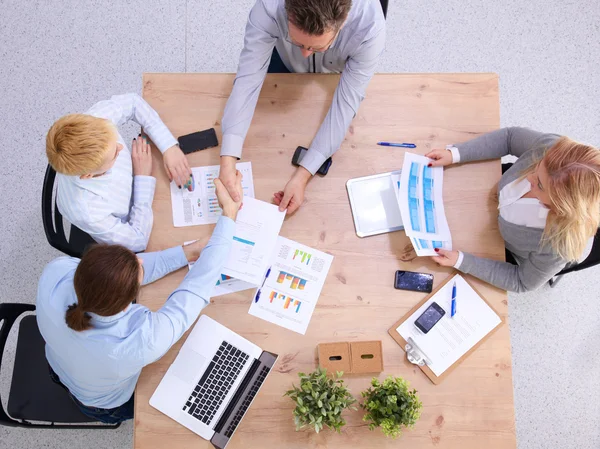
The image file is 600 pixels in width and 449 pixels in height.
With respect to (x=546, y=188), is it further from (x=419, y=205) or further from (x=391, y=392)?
(x=391, y=392)

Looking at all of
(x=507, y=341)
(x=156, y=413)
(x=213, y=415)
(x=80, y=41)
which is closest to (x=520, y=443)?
(x=507, y=341)

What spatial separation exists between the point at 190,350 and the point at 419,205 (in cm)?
86

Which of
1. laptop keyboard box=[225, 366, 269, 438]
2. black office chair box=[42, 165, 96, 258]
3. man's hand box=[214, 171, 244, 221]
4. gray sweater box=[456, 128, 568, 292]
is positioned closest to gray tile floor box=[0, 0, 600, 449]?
black office chair box=[42, 165, 96, 258]

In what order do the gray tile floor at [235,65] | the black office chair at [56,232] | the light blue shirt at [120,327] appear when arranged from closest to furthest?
1. the light blue shirt at [120,327]
2. the black office chair at [56,232]
3. the gray tile floor at [235,65]

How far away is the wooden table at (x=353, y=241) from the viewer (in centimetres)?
137

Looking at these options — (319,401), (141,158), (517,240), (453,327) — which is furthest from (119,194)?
(517,240)

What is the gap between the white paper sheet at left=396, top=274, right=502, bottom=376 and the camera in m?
1.42

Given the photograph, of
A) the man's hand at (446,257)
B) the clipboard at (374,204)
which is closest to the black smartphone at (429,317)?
the man's hand at (446,257)

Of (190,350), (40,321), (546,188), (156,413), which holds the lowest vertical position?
(156,413)

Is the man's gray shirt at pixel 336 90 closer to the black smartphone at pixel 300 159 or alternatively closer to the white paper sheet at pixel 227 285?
the black smartphone at pixel 300 159

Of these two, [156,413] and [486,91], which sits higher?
[486,91]

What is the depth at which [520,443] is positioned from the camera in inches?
81.4

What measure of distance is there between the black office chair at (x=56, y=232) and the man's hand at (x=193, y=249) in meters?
0.41

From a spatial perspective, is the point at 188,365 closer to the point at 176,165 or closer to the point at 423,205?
the point at 176,165
